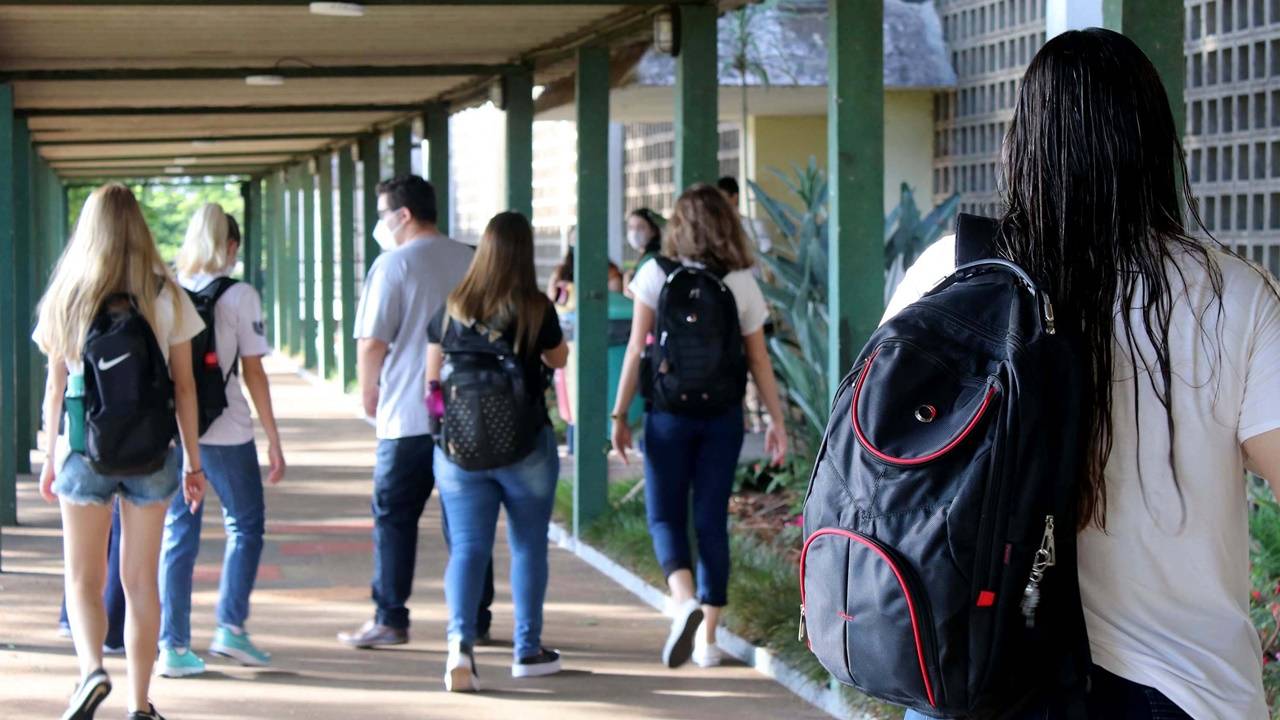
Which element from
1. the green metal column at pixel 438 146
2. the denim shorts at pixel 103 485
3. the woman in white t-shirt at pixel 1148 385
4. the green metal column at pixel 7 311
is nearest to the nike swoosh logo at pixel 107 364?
the denim shorts at pixel 103 485

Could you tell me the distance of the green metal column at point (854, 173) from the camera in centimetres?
625

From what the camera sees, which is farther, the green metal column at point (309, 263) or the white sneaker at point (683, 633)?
the green metal column at point (309, 263)

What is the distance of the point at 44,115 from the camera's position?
14094 mm

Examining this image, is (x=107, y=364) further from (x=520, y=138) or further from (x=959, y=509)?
(x=520, y=138)

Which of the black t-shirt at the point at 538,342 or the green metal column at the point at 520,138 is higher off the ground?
the green metal column at the point at 520,138

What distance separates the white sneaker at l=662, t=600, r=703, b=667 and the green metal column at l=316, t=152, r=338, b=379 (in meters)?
16.2

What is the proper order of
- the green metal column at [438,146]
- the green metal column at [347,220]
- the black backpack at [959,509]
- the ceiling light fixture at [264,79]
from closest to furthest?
the black backpack at [959,509] → the ceiling light fixture at [264,79] → the green metal column at [438,146] → the green metal column at [347,220]

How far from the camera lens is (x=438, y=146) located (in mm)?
14578

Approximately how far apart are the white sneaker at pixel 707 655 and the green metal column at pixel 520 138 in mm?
4929

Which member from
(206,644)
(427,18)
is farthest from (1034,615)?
(427,18)

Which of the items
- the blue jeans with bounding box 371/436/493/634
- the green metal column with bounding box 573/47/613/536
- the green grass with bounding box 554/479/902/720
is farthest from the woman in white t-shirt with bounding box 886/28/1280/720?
the green metal column with bounding box 573/47/613/536

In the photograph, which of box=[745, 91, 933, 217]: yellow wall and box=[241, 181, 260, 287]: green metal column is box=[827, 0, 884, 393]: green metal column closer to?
box=[745, 91, 933, 217]: yellow wall

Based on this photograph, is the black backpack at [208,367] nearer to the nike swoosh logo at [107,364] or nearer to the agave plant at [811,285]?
the nike swoosh logo at [107,364]

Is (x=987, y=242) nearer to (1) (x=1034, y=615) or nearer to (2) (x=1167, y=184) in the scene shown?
(2) (x=1167, y=184)
